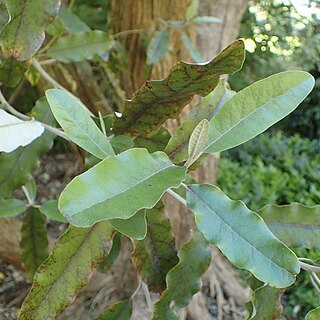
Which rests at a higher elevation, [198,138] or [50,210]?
[198,138]

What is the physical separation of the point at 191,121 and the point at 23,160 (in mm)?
323

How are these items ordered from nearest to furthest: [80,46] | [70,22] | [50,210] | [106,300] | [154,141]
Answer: [154,141], [50,210], [80,46], [70,22], [106,300]

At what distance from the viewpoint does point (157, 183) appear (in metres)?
0.43

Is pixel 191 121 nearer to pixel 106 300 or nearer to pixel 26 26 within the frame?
pixel 26 26

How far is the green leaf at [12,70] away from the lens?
2.24 feet

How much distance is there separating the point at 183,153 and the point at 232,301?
1325 mm

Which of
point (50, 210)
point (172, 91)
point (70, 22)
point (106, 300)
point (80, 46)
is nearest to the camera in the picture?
point (172, 91)

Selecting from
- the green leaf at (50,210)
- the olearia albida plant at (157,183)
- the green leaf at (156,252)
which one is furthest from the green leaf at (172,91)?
the green leaf at (50,210)

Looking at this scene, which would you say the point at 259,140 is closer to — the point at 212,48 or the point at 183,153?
the point at 212,48

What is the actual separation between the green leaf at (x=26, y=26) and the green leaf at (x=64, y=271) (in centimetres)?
22

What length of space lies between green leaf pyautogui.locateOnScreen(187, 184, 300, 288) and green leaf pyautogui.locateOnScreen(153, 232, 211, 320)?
0.59ft

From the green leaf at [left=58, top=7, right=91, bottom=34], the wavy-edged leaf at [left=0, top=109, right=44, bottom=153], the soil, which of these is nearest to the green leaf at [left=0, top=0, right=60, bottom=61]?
the wavy-edged leaf at [left=0, top=109, right=44, bottom=153]

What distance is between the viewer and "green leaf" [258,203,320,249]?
0.61m

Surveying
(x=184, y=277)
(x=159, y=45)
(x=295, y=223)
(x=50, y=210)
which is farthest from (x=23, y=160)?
(x=159, y=45)
